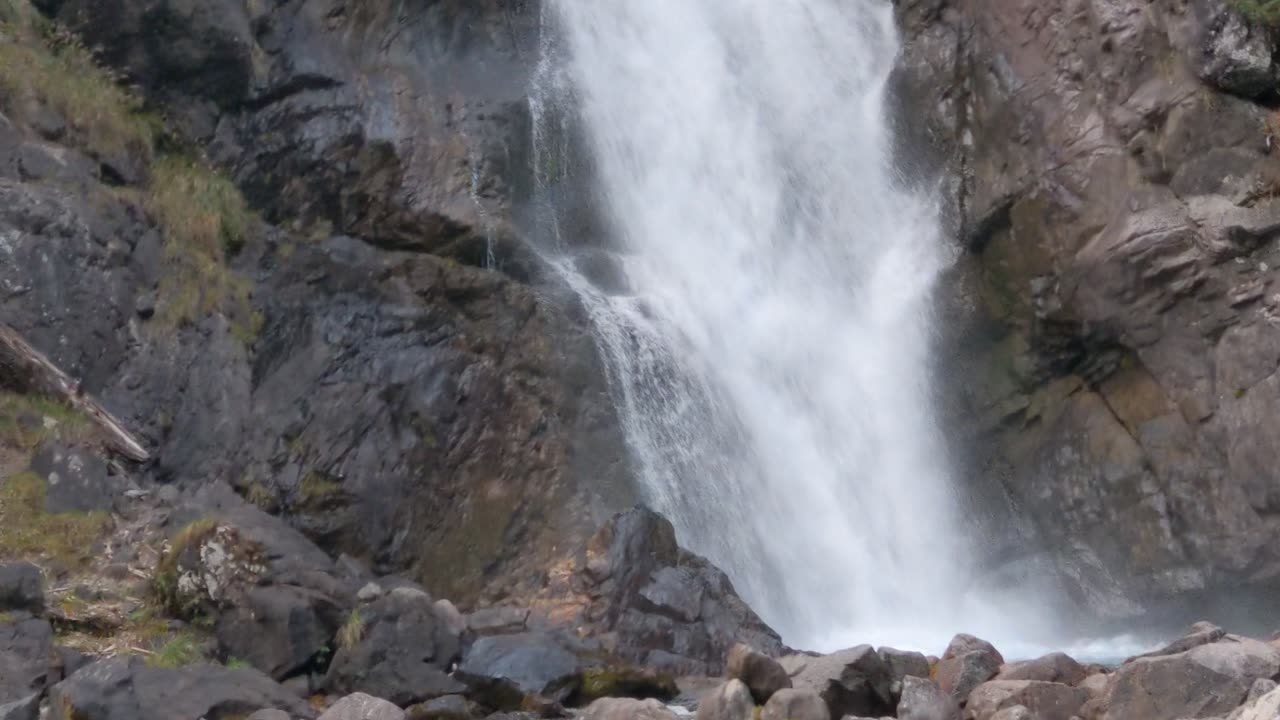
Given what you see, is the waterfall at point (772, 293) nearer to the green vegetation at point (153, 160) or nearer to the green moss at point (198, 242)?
the green moss at point (198, 242)

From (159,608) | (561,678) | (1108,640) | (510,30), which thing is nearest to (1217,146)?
(1108,640)

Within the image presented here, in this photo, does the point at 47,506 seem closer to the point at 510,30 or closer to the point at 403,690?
the point at 403,690

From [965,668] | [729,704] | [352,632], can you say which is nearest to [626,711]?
[729,704]

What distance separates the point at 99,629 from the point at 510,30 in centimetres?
1135

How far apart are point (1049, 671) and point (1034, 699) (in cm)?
88

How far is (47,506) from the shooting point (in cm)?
1050

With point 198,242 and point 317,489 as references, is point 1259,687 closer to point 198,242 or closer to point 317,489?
point 317,489

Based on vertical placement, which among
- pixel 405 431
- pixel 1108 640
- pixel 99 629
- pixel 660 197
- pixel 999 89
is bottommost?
pixel 99 629

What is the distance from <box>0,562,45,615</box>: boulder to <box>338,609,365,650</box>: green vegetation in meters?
2.22

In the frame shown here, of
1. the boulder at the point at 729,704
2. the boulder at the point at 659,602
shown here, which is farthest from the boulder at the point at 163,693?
the boulder at the point at 659,602

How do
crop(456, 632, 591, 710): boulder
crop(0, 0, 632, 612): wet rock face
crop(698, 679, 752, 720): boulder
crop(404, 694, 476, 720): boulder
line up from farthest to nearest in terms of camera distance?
crop(0, 0, 632, 612): wet rock face
crop(456, 632, 591, 710): boulder
crop(404, 694, 476, 720): boulder
crop(698, 679, 752, 720): boulder

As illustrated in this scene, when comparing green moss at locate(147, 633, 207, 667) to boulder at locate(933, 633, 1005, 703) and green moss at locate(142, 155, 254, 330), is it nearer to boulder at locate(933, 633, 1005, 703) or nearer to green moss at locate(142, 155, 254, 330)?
green moss at locate(142, 155, 254, 330)

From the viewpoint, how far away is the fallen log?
1115cm

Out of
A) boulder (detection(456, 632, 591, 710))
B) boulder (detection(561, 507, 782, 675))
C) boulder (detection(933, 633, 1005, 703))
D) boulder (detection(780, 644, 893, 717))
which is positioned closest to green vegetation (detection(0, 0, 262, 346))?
boulder (detection(561, 507, 782, 675))
